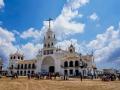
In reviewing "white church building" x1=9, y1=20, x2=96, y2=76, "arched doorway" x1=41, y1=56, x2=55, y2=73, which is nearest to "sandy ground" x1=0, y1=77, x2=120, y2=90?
"white church building" x1=9, y1=20, x2=96, y2=76

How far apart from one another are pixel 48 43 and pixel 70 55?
10855 mm

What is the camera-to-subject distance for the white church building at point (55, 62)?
8456cm

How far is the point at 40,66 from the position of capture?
9344 cm

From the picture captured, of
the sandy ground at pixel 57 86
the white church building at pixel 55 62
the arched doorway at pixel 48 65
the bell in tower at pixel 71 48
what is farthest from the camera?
the bell in tower at pixel 71 48

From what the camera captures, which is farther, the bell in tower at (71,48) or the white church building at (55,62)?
the bell in tower at (71,48)

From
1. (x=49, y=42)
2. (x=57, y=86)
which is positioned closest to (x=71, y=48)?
(x=49, y=42)

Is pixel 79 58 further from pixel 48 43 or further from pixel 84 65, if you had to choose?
pixel 48 43

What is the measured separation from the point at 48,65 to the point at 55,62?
4.90 m

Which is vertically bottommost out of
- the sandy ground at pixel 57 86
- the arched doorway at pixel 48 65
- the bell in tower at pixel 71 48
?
the sandy ground at pixel 57 86

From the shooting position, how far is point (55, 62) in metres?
89.0

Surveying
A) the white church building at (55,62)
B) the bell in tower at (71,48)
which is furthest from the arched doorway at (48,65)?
the bell in tower at (71,48)

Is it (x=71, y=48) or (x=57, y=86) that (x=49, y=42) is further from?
(x=57, y=86)

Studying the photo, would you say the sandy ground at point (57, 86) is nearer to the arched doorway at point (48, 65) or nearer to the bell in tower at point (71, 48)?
the arched doorway at point (48, 65)

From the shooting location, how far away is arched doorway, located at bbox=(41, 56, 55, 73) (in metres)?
91.2
